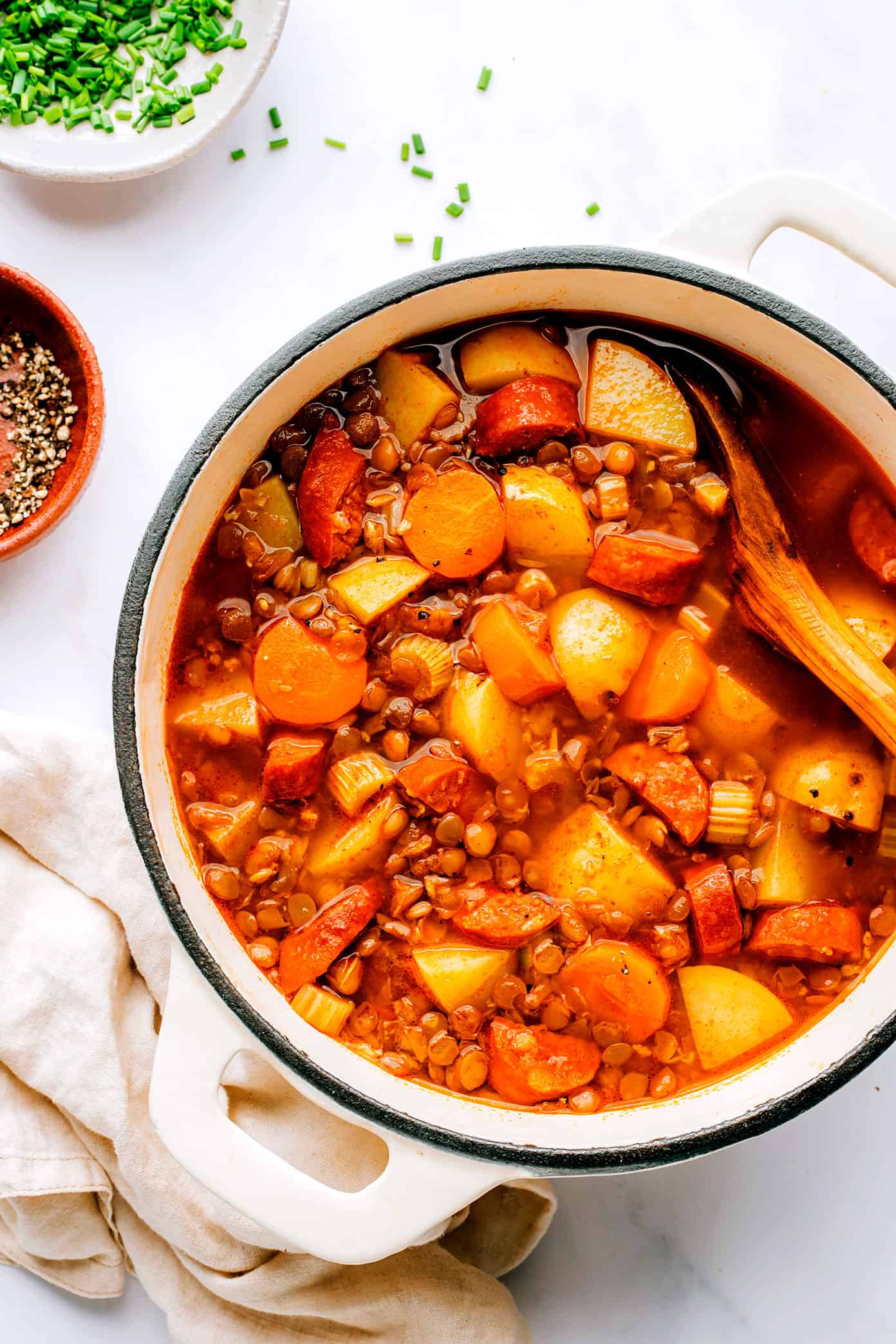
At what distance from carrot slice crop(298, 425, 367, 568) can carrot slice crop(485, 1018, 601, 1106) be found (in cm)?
101

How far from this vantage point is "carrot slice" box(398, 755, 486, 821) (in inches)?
91.6

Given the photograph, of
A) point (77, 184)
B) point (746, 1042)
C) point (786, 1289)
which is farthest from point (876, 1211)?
point (77, 184)

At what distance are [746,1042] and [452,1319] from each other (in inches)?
36.2

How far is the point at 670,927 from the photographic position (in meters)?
2.35

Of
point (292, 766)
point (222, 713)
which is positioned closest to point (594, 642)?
point (292, 766)

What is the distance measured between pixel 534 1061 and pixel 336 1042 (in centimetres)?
40

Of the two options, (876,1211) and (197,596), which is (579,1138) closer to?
(876,1211)

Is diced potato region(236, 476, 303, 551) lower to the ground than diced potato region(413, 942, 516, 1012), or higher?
higher

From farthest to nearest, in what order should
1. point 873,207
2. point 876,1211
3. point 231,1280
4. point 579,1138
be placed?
point 876,1211
point 231,1280
point 579,1138
point 873,207

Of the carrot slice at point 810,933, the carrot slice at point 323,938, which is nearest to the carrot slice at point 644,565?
the carrot slice at point 810,933

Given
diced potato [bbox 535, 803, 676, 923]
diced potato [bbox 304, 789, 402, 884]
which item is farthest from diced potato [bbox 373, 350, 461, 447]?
diced potato [bbox 535, 803, 676, 923]

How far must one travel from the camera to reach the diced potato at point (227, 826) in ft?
7.68

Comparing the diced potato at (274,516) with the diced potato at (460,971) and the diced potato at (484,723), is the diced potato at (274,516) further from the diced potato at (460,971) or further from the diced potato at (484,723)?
the diced potato at (460,971)

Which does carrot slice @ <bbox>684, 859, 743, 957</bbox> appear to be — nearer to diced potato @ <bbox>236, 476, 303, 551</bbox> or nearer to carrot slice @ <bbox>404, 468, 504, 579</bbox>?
carrot slice @ <bbox>404, 468, 504, 579</bbox>
